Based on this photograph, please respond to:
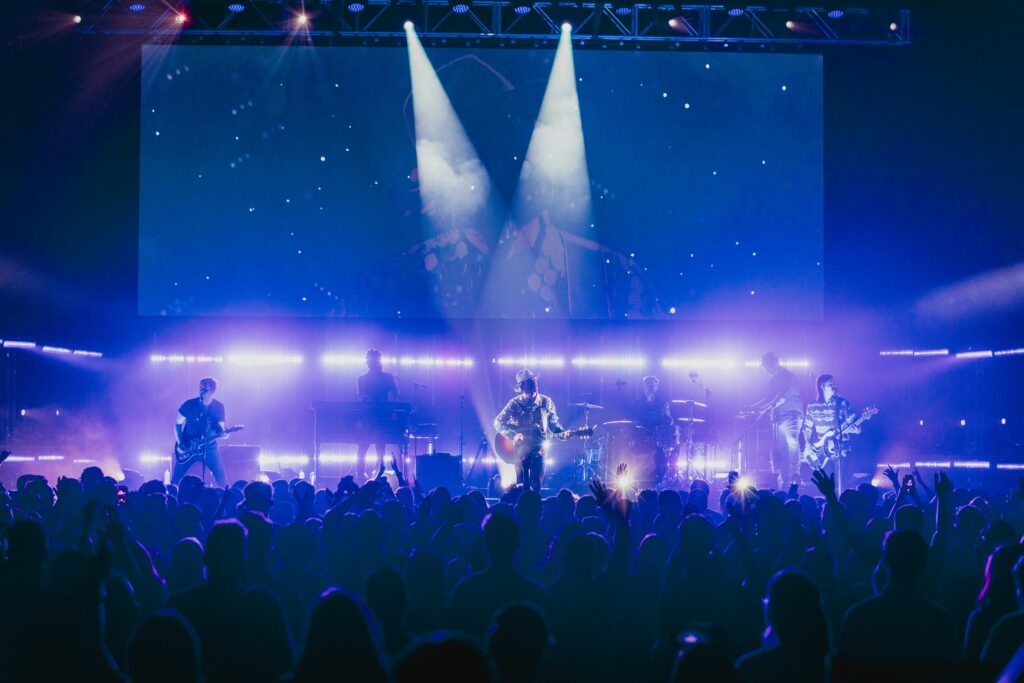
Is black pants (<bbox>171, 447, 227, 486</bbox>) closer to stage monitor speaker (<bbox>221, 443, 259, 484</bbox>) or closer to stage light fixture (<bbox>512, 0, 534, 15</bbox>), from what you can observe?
stage monitor speaker (<bbox>221, 443, 259, 484</bbox>)

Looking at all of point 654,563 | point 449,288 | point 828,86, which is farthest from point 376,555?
point 828,86

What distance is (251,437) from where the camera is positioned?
51.5 ft

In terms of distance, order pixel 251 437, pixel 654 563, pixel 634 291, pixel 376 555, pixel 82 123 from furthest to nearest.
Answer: pixel 251 437
pixel 634 291
pixel 82 123
pixel 376 555
pixel 654 563

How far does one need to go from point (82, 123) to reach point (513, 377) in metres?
8.05

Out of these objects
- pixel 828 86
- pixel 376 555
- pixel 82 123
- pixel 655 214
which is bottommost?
pixel 376 555

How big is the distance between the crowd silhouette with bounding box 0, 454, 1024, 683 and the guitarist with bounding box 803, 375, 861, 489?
7.24 m

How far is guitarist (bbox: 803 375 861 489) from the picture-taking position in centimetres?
1241

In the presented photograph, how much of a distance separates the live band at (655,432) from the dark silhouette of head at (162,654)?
753 cm

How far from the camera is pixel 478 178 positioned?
14.1 meters

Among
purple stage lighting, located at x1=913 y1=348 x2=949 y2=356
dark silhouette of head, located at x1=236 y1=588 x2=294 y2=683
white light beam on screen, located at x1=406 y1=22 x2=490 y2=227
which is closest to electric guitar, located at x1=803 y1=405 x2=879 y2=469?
purple stage lighting, located at x1=913 y1=348 x2=949 y2=356

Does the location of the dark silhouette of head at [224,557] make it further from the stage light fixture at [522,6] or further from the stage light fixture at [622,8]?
the stage light fixture at [622,8]

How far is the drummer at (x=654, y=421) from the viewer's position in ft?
40.7

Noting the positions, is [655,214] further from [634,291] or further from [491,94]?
[491,94]

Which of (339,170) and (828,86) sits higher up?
(828,86)
